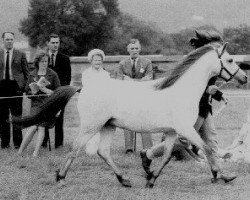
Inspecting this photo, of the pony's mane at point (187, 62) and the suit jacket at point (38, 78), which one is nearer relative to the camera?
the pony's mane at point (187, 62)

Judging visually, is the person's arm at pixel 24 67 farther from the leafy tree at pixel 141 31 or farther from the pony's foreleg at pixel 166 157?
the leafy tree at pixel 141 31

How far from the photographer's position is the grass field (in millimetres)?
6043

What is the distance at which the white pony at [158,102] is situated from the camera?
21.0ft

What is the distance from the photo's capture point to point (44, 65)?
30.2 ft

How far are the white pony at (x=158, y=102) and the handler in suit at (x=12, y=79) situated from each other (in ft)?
11.6

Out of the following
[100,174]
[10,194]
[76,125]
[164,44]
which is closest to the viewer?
[10,194]

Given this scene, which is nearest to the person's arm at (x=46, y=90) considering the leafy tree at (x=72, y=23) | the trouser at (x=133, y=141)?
the trouser at (x=133, y=141)

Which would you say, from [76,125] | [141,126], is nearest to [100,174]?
[141,126]

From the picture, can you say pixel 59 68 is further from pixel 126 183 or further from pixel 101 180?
pixel 126 183

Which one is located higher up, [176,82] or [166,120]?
[176,82]

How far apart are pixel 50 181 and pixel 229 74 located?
269 centimetres

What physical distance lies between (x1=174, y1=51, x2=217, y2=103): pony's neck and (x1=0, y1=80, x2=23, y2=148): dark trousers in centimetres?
426

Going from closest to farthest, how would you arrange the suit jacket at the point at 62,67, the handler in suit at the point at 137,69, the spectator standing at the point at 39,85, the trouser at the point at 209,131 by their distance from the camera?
the trouser at the point at 209,131, the spectator standing at the point at 39,85, the handler in suit at the point at 137,69, the suit jacket at the point at 62,67

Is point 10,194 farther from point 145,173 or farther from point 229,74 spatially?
point 229,74
